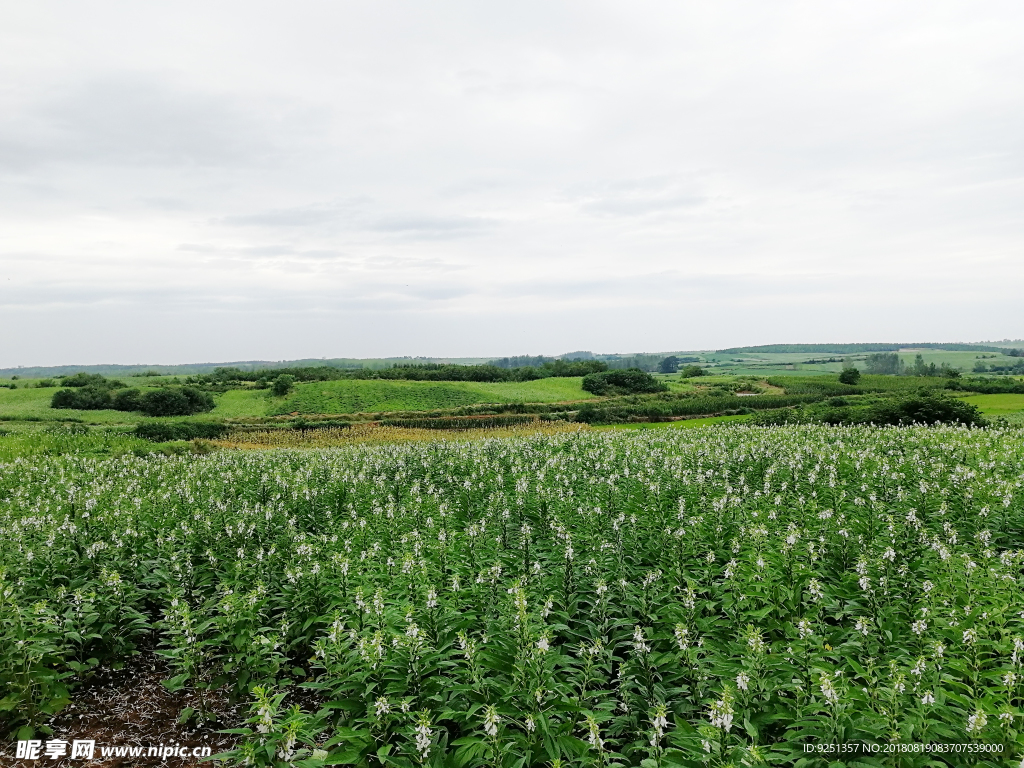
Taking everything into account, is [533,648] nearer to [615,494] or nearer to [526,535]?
[526,535]

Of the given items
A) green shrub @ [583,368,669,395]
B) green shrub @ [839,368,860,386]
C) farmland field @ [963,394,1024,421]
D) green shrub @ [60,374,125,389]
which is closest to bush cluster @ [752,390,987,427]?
farmland field @ [963,394,1024,421]

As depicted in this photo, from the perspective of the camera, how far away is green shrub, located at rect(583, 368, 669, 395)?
77.0 metres

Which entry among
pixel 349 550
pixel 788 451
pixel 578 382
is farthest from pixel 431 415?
pixel 349 550

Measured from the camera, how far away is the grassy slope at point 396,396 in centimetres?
6825

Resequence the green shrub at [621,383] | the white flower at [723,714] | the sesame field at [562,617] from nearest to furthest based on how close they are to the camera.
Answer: the white flower at [723,714]
the sesame field at [562,617]
the green shrub at [621,383]

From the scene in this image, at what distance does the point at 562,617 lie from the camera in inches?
238

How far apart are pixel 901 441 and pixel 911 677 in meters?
12.5

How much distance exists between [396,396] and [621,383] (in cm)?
3074

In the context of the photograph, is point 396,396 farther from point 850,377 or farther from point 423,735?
point 423,735

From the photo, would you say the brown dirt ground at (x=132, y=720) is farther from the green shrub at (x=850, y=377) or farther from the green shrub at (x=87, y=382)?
the green shrub at (x=850, y=377)

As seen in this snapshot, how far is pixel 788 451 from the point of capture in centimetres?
1334

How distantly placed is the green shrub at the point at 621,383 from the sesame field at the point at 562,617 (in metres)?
65.6

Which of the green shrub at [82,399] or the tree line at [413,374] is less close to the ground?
the tree line at [413,374]

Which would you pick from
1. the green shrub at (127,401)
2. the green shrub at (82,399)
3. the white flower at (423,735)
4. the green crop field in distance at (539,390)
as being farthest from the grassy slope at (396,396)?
the white flower at (423,735)
